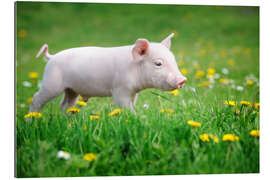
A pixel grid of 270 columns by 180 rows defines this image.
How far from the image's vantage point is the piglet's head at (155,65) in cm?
267

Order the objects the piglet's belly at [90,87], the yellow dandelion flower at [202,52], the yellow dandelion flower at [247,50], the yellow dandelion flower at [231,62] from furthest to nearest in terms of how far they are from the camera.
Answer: the yellow dandelion flower at [202,52], the yellow dandelion flower at [231,62], the yellow dandelion flower at [247,50], the piglet's belly at [90,87]

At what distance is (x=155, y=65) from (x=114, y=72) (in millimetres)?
325

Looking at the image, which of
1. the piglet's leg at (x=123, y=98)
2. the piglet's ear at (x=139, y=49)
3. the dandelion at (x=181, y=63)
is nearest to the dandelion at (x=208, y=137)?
the piglet's leg at (x=123, y=98)

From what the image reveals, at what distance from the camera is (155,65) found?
271cm

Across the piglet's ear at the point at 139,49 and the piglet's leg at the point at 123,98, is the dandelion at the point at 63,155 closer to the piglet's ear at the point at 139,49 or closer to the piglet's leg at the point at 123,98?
the piglet's leg at the point at 123,98

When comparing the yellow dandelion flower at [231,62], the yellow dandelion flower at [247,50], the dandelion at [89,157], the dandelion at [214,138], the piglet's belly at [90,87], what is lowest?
the dandelion at [89,157]

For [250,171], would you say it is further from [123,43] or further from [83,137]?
[123,43]

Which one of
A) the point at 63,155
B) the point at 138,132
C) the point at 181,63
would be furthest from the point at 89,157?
the point at 181,63

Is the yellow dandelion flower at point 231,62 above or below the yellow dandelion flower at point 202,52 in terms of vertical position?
below

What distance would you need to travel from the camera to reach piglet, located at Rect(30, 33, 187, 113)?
8.86 feet

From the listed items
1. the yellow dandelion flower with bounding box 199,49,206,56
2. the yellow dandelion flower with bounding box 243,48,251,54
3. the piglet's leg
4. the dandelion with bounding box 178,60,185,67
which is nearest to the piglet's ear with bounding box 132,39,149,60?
the piglet's leg

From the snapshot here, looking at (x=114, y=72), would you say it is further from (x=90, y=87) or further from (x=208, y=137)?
(x=208, y=137)

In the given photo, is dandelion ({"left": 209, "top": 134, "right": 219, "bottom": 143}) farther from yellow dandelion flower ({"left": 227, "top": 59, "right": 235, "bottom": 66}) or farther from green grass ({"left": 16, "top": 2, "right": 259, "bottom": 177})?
yellow dandelion flower ({"left": 227, "top": 59, "right": 235, "bottom": 66})
